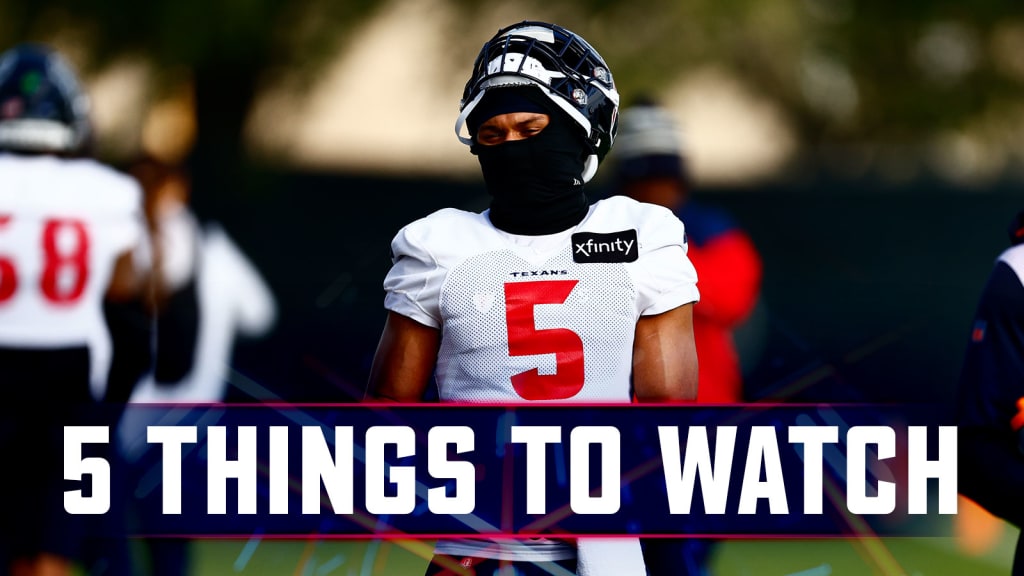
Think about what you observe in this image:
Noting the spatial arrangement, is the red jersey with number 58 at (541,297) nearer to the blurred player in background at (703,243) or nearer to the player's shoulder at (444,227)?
the player's shoulder at (444,227)

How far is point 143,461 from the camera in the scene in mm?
4059

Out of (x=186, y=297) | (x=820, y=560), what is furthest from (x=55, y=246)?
(x=820, y=560)

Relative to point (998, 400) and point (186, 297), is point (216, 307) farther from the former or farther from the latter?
point (998, 400)

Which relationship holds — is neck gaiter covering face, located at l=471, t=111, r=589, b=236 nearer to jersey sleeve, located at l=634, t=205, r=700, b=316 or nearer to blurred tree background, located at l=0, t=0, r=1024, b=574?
jersey sleeve, located at l=634, t=205, r=700, b=316

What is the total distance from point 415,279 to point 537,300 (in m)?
0.25

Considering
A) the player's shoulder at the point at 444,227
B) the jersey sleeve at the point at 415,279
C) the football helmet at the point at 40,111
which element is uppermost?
the football helmet at the point at 40,111

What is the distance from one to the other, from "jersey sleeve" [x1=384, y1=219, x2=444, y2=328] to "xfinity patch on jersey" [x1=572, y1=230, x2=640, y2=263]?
0.27 m

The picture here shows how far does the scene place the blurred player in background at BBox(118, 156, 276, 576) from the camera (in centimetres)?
561

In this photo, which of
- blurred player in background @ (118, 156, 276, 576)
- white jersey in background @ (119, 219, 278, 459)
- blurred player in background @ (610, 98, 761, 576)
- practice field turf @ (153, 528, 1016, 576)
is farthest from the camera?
practice field turf @ (153, 528, 1016, 576)

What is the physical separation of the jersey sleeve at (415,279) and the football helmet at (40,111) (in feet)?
6.68

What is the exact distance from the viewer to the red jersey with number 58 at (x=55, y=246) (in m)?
4.48

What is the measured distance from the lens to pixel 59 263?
4.50 m

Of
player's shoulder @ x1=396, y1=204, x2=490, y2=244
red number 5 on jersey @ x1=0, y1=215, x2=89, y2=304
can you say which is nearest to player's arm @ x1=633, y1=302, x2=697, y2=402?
player's shoulder @ x1=396, y1=204, x2=490, y2=244

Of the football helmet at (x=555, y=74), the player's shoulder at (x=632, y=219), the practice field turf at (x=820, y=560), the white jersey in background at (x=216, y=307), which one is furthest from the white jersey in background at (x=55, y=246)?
the player's shoulder at (x=632, y=219)
